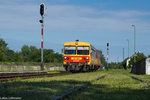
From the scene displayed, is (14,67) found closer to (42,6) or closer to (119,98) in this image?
(42,6)

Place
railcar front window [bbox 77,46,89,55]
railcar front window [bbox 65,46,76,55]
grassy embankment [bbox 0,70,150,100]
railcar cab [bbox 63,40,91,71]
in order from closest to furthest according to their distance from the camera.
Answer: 1. grassy embankment [bbox 0,70,150,100]
2. railcar cab [bbox 63,40,91,71]
3. railcar front window [bbox 65,46,76,55]
4. railcar front window [bbox 77,46,89,55]

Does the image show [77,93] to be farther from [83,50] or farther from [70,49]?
[83,50]

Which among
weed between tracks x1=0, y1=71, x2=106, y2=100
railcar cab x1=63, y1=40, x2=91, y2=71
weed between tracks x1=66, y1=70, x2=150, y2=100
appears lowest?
weed between tracks x1=66, y1=70, x2=150, y2=100

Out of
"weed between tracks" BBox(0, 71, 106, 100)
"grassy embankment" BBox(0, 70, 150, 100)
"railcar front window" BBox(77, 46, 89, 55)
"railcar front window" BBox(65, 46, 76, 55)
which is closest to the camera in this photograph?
"weed between tracks" BBox(0, 71, 106, 100)

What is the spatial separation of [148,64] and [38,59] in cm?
13050

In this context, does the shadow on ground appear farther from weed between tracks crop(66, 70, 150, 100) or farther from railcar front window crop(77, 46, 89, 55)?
railcar front window crop(77, 46, 89, 55)

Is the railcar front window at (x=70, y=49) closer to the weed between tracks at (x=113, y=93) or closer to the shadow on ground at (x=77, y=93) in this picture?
the weed between tracks at (x=113, y=93)

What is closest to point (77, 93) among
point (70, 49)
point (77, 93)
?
point (77, 93)

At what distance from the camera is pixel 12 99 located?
21.2 ft

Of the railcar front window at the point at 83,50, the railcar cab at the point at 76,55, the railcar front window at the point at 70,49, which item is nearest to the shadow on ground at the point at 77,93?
the railcar cab at the point at 76,55

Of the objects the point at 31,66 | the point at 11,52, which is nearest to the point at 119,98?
the point at 31,66

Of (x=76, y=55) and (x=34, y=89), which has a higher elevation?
(x=76, y=55)

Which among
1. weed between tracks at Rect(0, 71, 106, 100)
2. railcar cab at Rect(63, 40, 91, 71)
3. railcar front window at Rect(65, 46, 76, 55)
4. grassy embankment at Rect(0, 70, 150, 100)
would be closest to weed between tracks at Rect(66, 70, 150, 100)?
grassy embankment at Rect(0, 70, 150, 100)

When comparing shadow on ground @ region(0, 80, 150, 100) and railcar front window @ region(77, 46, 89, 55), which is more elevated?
railcar front window @ region(77, 46, 89, 55)
